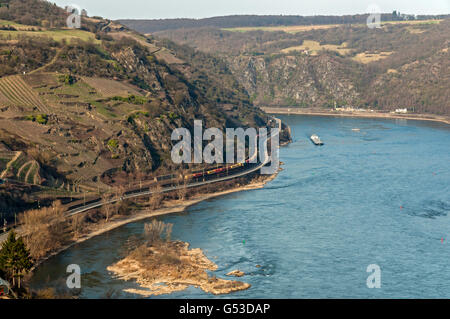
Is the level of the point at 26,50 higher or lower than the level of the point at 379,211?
higher

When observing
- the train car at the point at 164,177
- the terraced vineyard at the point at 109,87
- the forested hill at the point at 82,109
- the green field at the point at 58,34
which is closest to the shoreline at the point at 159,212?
the train car at the point at 164,177

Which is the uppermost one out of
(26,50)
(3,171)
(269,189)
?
(26,50)

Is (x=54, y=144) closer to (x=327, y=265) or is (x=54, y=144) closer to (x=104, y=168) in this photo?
(x=104, y=168)

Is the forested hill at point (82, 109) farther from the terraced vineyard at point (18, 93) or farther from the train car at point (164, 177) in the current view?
the train car at point (164, 177)

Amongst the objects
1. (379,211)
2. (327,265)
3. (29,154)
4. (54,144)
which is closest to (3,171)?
(29,154)

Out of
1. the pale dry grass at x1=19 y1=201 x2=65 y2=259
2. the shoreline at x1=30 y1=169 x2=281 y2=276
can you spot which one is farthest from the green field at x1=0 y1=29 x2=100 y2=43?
the pale dry grass at x1=19 y1=201 x2=65 y2=259

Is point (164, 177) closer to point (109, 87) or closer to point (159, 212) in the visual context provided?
point (159, 212)

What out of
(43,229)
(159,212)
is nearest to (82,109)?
(159,212)

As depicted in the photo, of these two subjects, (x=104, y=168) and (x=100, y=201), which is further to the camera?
(x=104, y=168)
